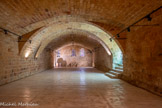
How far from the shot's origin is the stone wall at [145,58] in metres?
3.24

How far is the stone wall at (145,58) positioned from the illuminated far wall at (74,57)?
1325cm

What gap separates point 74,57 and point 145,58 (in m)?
15.1

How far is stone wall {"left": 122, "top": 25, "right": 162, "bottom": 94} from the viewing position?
10.6 ft

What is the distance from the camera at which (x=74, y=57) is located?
18609 mm

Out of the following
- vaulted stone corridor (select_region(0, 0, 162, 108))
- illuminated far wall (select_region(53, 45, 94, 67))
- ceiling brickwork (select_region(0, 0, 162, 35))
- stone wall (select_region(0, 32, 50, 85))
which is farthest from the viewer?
illuminated far wall (select_region(53, 45, 94, 67))

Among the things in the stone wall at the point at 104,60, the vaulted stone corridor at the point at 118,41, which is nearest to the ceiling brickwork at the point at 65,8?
the vaulted stone corridor at the point at 118,41

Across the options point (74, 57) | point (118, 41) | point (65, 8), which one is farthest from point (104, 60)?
point (74, 57)

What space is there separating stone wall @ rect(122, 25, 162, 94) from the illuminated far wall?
13.2 meters

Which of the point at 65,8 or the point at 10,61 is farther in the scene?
the point at 10,61

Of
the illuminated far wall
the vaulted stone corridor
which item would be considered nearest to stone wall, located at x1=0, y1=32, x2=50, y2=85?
the vaulted stone corridor

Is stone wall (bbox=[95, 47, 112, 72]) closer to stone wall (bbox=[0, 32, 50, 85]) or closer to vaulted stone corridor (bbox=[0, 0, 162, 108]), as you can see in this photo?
vaulted stone corridor (bbox=[0, 0, 162, 108])

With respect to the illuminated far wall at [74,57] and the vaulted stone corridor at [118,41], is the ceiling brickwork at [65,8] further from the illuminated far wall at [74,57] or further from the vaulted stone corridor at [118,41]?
the illuminated far wall at [74,57]

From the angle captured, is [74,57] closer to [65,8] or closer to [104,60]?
[104,60]

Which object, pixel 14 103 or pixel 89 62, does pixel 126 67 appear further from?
pixel 89 62
